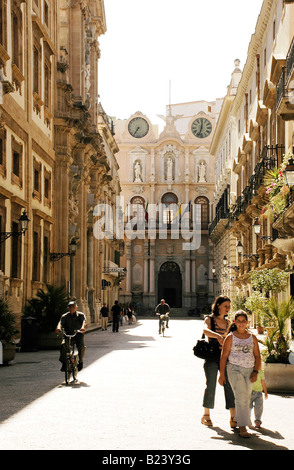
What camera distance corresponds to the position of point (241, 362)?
956cm

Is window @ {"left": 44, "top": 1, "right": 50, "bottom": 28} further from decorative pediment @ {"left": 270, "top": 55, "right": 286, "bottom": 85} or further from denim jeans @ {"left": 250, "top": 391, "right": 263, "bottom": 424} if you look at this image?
denim jeans @ {"left": 250, "top": 391, "right": 263, "bottom": 424}

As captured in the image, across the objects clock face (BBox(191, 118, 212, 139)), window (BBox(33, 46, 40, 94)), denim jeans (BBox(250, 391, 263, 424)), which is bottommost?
denim jeans (BBox(250, 391, 263, 424))

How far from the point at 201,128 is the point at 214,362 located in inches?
2911

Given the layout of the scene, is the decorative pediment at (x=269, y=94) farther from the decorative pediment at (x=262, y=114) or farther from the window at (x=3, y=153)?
the window at (x=3, y=153)

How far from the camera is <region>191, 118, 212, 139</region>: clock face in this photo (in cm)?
8294

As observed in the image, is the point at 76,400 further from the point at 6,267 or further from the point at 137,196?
the point at 137,196

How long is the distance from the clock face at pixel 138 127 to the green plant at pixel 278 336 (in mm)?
70947

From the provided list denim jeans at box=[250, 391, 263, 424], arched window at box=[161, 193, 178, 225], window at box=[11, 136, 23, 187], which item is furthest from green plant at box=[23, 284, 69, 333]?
arched window at box=[161, 193, 178, 225]

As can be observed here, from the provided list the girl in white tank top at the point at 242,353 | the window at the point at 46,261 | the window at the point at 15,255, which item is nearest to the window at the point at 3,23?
the window at the point at 15,255

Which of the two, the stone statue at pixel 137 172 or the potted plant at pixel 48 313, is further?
the stone statue at pixel 137 172

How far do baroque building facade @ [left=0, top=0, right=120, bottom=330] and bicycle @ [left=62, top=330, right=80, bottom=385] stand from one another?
8.89 m

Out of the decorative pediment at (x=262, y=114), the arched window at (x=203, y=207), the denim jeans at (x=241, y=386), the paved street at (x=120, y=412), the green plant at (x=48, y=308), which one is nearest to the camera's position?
the paved street at (x=120, y=412)

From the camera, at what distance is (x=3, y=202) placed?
2425cm

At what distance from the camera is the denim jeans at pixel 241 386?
9.45 meters
